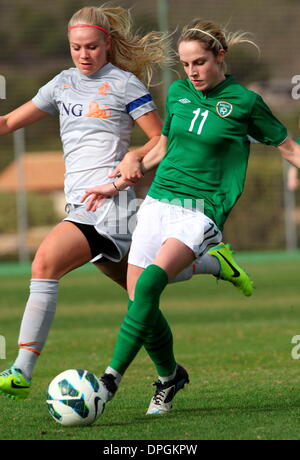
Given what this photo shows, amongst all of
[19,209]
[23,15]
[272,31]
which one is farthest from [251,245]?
[23,15]

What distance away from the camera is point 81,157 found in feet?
19.6

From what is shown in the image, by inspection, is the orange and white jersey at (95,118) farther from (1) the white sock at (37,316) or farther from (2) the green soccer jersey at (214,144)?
(1) the white sock at (37,316)

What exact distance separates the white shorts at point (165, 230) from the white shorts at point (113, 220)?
33 cm

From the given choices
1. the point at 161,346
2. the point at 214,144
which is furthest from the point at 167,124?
the point at 161,346

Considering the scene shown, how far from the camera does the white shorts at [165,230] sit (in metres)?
5.31

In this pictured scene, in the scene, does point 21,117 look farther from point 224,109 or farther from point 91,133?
point 224,109

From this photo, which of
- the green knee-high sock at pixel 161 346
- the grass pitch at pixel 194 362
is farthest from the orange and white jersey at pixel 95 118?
the grass pitch at pixel 194 362

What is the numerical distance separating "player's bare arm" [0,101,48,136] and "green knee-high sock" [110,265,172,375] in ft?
4.93

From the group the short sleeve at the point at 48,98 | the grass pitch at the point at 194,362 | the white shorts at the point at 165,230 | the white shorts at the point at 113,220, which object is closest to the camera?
the grass pitch at the point at 194,362

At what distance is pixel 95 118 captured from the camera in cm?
597

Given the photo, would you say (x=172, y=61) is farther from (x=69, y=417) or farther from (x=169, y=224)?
(x=69, y=417)

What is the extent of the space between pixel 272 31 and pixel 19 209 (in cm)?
1511

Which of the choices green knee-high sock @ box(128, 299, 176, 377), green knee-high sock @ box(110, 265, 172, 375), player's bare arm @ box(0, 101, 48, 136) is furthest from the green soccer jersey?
player's bare arm @ box(0, 101, 48, 136)

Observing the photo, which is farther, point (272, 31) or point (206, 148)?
point (272, 31)
